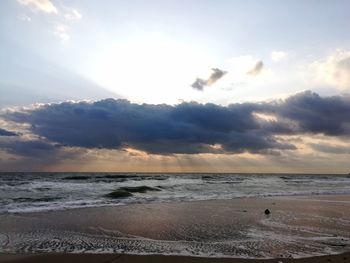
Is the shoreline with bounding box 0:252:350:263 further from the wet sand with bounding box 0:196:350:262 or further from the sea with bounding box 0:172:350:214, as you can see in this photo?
the sea with bounding box 0:172:350:214

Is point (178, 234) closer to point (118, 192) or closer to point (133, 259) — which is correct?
point (133, 259)

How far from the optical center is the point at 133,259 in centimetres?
842

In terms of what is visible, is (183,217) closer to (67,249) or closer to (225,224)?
(225,224)

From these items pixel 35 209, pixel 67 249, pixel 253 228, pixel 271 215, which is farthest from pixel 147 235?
pixel 35 209

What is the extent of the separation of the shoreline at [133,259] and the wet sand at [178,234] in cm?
3

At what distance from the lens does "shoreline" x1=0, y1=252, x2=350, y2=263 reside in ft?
26.9

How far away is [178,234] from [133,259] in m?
3.26

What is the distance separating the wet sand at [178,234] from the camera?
9.16 meters

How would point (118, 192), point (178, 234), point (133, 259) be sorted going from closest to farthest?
point (133, 259) → point (178, 234) → point (118, 192)

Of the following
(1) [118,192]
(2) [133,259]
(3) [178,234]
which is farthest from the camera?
(1) [118,192]

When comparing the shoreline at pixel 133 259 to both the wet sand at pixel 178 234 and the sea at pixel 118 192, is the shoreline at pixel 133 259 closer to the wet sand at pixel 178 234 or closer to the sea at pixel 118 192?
the wet sand at pixel 178 234

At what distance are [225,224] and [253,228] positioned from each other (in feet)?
4.05

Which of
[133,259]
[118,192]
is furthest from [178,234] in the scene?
[118,192]

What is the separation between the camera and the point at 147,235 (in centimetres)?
1135
